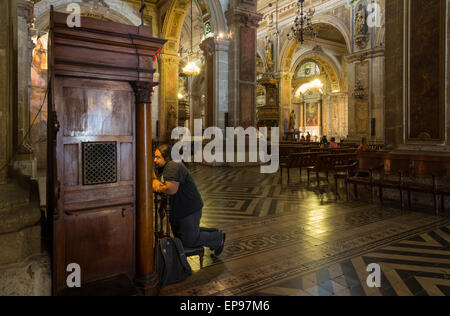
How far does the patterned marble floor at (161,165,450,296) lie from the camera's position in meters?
2.72

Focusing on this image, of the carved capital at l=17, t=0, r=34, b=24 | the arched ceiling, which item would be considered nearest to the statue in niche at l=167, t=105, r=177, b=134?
the carved capital at l=17, t=0, r=34, b=24

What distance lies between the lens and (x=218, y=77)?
13078mm

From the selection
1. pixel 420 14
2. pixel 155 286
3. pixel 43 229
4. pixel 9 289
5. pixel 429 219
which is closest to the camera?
pixel 9 289

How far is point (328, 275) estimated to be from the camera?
2.93 m

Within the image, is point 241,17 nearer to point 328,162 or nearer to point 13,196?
point 328,162

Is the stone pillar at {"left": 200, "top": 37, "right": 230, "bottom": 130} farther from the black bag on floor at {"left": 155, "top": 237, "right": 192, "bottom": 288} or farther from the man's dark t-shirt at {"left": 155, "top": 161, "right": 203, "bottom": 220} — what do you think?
the black bag on floor at {"left": 155, "top": 237, "right": 192, "bottom": 288}

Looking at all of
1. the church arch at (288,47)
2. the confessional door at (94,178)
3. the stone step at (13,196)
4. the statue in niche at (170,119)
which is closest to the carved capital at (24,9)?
the stone step at (13,196)

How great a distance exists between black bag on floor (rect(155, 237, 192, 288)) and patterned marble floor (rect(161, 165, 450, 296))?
8cm

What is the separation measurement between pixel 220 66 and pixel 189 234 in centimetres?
1105

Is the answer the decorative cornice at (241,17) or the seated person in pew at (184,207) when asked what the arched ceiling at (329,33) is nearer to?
the decorative cornice at (241,17)

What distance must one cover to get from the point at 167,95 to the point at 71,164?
16.4m

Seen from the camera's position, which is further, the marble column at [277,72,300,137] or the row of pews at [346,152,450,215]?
the marble column at [277,72,300,137]

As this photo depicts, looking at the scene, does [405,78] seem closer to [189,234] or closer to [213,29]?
[189,234]
